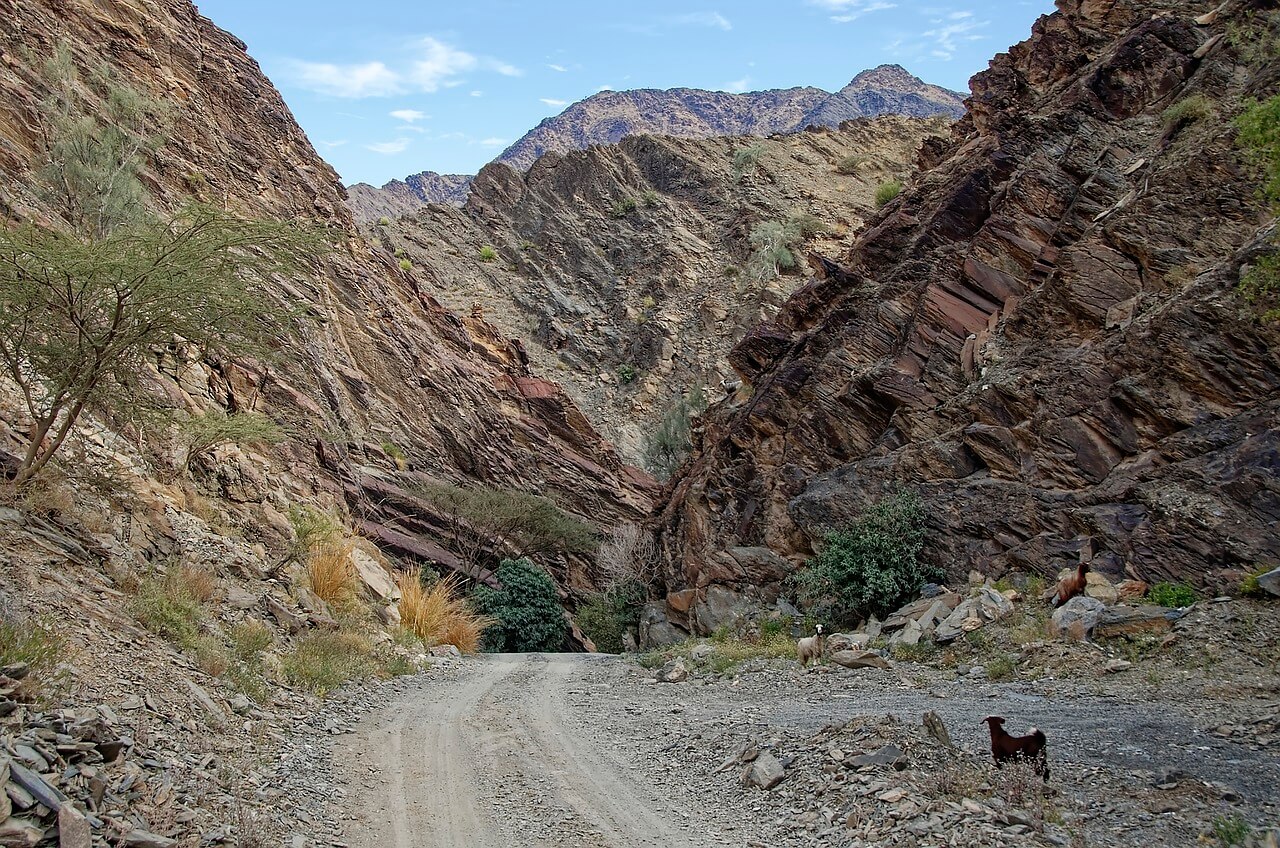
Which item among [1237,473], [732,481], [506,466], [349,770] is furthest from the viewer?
[506,466]

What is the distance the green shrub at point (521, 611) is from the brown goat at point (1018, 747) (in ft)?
68.3

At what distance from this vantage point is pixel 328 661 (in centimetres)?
1054

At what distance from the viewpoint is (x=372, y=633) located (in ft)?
48.5

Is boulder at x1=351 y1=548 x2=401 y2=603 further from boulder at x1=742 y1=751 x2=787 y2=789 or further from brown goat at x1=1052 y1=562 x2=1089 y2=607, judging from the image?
brown goat at x1=1052 y1=562 x2=1089 y2=607

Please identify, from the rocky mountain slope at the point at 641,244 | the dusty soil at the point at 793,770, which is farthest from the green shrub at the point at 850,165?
the dusty soil at the point at 793,770

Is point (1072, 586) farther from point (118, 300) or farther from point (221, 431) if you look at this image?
point (221, 431)

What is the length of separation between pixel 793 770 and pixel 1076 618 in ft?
20.5

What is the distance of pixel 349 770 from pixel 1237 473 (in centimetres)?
1265

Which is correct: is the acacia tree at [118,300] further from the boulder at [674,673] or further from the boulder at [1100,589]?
the boulder at [1100,589]

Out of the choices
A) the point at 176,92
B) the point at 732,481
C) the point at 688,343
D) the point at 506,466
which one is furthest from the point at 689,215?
the point at 732,481

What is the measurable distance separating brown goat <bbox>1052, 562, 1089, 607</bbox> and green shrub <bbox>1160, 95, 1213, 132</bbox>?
10.8 m

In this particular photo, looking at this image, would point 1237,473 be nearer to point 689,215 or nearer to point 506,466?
point 506,466

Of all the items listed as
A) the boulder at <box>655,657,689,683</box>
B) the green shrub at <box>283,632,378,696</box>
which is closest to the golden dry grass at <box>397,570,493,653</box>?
the green shrub at <box>283,632,378,696</box>

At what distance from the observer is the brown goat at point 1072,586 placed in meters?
11.6
